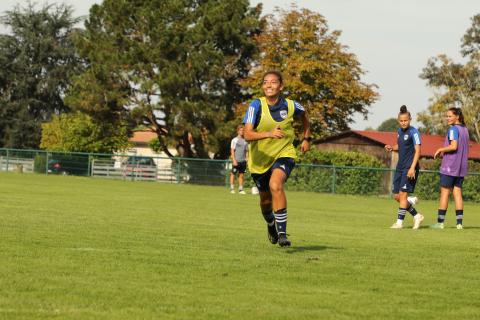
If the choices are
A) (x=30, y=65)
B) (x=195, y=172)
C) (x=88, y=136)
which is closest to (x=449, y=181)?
(x=195, y=172)

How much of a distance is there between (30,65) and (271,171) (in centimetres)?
8033

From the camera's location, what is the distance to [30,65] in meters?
88.1

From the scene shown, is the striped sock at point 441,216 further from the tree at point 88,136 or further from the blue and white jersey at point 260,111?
the tree at point 88,136

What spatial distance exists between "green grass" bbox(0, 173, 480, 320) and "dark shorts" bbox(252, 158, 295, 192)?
0.72 metres

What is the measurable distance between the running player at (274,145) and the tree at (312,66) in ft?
161

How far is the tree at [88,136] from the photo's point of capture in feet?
231

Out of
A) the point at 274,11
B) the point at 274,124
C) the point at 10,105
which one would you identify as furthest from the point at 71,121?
the point at 274,124

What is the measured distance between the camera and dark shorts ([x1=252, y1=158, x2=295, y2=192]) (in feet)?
35.0

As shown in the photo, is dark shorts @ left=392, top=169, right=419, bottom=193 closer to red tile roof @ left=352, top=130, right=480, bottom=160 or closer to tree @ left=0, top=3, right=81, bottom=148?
red tile roof @ left=352, top=130, right=480, bottom=160

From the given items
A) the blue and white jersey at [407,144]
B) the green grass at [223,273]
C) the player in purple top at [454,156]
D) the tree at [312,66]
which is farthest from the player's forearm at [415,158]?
the tree at [312,66]

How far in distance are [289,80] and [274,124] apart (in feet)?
164

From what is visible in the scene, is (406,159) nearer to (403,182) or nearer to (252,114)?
(403,182)

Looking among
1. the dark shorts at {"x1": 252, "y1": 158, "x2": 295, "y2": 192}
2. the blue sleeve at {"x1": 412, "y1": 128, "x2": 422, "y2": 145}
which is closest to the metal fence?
the blue sleeve at {"x1": 412, "y1": 128, "x2": 422, "y2": 145}

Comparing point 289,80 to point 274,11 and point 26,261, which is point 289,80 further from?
point 26,261
